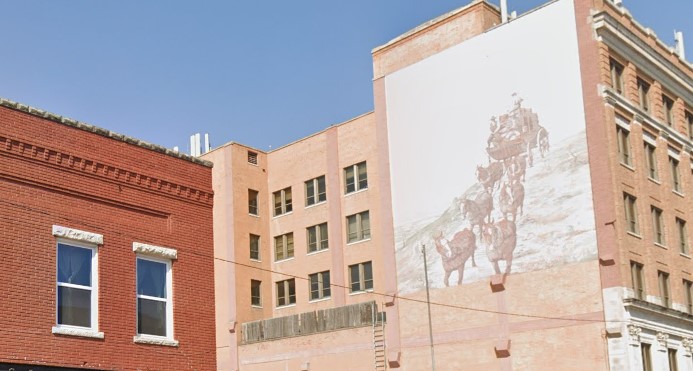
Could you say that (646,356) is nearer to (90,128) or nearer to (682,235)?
(682,235)

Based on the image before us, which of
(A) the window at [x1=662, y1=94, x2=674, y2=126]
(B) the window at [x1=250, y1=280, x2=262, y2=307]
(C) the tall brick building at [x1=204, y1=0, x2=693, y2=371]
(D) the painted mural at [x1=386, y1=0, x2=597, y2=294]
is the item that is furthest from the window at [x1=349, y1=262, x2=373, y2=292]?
(A) the window at [x1=662, y1=94, x2=674, y2=126]

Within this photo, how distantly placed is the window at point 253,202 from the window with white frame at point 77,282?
42531 millimetres

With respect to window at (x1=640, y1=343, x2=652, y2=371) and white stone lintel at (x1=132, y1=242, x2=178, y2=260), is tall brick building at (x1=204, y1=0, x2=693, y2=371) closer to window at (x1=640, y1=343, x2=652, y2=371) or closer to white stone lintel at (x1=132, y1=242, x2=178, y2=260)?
window at (x1=640, y1=343, x2=652, y2=371)

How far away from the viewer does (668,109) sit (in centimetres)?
5078

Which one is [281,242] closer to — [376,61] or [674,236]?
[376,61]

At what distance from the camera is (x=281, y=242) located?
6306 centimetres

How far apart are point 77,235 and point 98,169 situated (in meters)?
1.71

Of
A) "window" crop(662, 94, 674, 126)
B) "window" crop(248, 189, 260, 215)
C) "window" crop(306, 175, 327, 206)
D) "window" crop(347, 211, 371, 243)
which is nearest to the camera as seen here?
"window" crop(662, 94, 674, 126)

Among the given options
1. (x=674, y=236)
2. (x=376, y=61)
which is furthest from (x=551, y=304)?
(x=376, y=61)

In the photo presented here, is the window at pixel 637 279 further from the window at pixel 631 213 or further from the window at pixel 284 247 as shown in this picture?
the window at pixel 284 247

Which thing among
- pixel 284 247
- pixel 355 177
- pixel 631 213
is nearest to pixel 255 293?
pixel 284 247

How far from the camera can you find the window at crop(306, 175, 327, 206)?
60.6 metres

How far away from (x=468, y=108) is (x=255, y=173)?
19480 millimetres

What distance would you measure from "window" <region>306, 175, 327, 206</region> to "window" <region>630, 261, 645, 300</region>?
21.8 m
